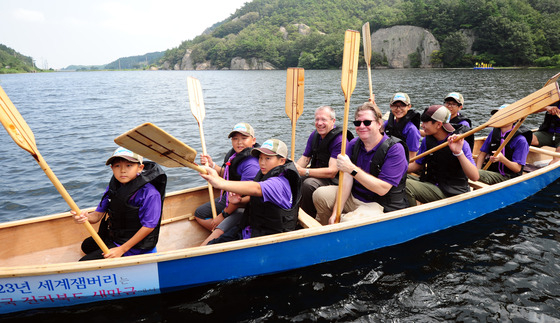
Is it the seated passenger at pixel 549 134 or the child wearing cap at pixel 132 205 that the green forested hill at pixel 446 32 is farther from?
the child wearing cap at pixel 132 205

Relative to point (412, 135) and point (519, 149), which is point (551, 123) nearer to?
point (519, 149)

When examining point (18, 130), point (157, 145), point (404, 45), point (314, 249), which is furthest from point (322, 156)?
point (404, 45)

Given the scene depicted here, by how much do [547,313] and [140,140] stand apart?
451 centimetres

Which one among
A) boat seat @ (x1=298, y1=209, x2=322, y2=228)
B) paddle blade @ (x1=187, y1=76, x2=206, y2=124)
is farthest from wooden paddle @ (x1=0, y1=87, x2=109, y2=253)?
paddle blade @ (x1=187, y1=76, x2=206, y2=124)

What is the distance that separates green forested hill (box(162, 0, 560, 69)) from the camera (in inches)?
1927

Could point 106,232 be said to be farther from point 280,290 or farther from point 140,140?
point 280,290

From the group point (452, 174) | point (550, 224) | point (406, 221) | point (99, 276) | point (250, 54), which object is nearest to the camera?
point (99, 276)

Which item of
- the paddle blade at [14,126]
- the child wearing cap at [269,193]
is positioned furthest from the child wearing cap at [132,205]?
the child wearing cap at [269,193]

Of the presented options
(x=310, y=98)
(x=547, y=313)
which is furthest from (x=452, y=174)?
(x=310, y=98)

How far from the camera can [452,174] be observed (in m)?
4.89

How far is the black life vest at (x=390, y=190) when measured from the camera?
399 centimetres

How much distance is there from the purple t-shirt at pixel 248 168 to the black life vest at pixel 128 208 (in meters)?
0.97

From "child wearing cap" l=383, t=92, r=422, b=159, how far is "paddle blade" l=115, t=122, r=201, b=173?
12.5 feet

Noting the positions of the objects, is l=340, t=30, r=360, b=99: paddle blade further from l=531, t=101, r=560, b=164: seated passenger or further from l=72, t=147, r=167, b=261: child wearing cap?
l=531, t=101, r=560, b=164: seated passenger
